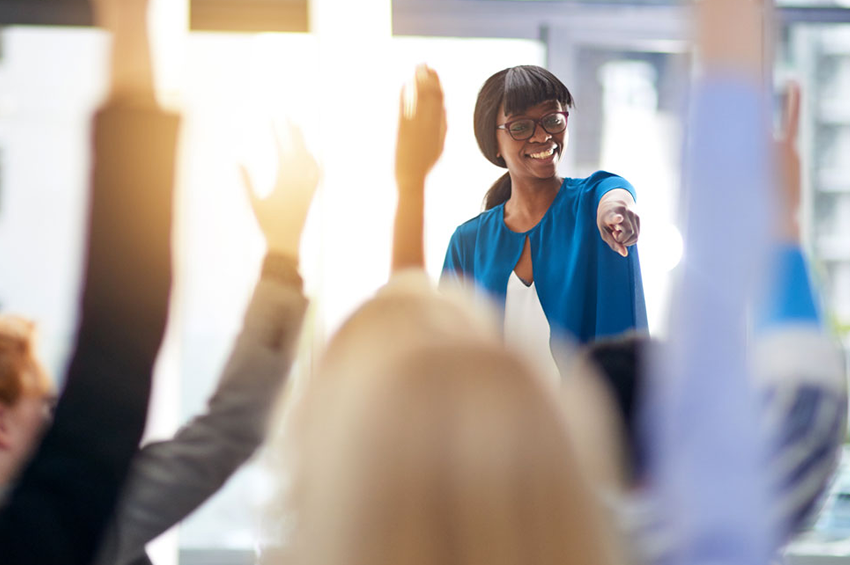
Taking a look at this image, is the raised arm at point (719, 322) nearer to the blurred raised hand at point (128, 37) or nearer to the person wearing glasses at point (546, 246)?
the blurred raised hand at point (128, 37)

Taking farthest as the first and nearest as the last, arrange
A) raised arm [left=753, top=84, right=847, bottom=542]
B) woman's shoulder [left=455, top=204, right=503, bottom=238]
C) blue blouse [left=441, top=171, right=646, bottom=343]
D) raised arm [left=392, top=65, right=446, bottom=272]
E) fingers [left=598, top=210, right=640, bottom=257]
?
woman's shoulder [left=455, top=204, right=503, bottom=238] → blue blouse [left=441, top=171, right=646, bottom=343] → fingers [left=598, top=210, right=640, bottom=257] → raised arm [left=392, top=65, right=446, bottom=272] → raised arm [left=753, top=84, right=847, bottom=542]

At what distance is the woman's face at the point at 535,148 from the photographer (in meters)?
1.62

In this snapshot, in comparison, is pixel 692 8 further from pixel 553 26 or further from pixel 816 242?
pixel 816 242

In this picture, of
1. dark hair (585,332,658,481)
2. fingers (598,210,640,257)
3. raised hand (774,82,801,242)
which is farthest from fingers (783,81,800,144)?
fingers (598,210,640,257)

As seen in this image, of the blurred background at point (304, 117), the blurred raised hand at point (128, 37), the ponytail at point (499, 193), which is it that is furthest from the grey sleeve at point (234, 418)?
the blurred background at point (304, 117)

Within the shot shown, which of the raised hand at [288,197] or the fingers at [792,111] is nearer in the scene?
the fingers at [792,111]

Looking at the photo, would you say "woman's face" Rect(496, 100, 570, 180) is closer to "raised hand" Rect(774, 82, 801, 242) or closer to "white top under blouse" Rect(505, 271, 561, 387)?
"white top under blouse" Rect(505, 271, 561, 387)

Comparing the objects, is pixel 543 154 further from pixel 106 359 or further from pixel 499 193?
pixel 106 359

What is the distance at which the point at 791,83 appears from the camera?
66 cm

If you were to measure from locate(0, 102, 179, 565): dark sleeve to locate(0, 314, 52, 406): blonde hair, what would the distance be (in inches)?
10.3

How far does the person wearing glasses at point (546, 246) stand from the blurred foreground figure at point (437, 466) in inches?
42.4

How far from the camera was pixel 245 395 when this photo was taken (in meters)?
0.74

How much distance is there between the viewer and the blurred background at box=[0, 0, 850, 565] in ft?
7.63

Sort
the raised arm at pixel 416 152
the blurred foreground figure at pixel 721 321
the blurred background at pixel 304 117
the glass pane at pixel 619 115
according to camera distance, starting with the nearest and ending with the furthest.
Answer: the blurred foreground figure at pixel 721 321 < the raised arm at pixel 416 152 < the blurred background at pixel 304 117 < the glass pane at pixel 619 115
